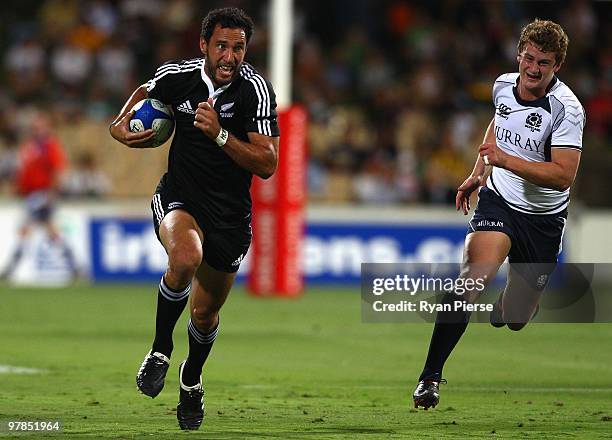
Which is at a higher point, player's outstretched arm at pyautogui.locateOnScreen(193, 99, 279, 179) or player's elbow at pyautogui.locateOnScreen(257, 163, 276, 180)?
player's outstretched arm at pyautogui.locateOnScreen(193, 99, 279, 179)

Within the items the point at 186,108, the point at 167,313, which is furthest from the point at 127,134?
the point at 167,313

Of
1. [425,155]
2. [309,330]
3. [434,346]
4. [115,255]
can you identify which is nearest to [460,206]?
[434,346]

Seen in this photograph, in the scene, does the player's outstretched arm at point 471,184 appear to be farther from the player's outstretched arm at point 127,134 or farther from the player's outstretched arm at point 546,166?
the player's outstretched arm at point 127,134

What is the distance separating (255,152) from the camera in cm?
731

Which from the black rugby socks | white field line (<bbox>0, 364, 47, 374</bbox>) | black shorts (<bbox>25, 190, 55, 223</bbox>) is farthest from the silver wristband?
black shorts (<bbox>25, 190, 55, 223</bbox>)

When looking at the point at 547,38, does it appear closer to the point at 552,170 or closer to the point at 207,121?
the point at 552,170

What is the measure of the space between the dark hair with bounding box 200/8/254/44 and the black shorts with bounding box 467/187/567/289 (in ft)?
6.29

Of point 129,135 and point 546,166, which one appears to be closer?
point 129,135

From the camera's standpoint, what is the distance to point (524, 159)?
26.0 ft

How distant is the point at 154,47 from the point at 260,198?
567 cm

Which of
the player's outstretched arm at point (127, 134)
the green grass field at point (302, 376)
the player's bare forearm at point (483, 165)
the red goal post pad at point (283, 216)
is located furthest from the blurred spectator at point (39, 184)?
the player's bare forearm at point (483, 165)

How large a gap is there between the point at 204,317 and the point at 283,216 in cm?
974

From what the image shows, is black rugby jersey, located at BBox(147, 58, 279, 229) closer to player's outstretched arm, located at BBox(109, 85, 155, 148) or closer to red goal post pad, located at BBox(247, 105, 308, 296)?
player's outstretched arm, located at BBox(109, 85, 155, 148)

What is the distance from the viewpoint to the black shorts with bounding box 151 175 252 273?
7.52 m
